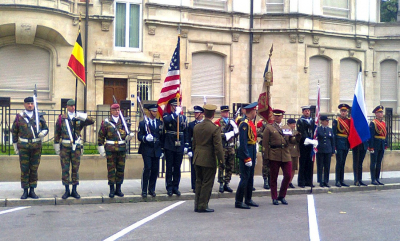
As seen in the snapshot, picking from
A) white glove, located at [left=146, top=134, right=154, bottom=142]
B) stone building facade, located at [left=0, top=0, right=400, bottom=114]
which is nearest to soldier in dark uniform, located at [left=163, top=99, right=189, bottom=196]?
white glove, located at [left=146, top=134, right=154, bottom=142]

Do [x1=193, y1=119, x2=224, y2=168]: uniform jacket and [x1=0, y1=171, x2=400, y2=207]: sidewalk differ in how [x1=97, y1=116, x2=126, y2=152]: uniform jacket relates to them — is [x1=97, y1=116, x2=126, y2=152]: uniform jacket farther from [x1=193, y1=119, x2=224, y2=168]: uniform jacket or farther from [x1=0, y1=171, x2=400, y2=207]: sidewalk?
[x1=193, y1=119, x2=224, y2=168]: uniform jacket

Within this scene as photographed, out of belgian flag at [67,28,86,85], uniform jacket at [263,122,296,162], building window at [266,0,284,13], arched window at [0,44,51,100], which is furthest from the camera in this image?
building window at [266,0,284,13]

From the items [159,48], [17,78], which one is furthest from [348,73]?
[17,78]

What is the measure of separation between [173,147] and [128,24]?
1134cm

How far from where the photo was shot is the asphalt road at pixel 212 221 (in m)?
8.04

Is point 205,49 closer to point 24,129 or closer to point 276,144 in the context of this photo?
point 276,144

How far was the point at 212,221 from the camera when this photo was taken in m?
9.16

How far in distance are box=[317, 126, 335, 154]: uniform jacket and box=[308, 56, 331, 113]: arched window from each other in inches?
437

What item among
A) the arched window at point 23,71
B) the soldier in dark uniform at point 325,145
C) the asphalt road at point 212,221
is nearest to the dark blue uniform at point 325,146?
the soldier in dark uniform at point 325,145

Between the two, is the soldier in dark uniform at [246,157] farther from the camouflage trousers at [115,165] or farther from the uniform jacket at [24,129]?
the uniform jacket at [24,129]

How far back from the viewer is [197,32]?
74.8 feet

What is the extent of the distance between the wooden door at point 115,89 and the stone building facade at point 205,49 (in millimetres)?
44

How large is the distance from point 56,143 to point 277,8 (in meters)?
15.2

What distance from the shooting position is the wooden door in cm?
2159
